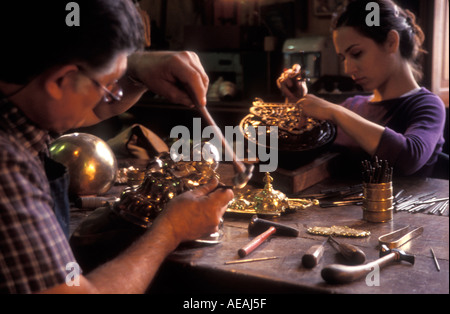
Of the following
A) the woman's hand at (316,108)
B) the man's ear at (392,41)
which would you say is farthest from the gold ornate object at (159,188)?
the man's ear at (392,41)

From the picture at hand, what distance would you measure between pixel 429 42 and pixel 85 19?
13.9ft

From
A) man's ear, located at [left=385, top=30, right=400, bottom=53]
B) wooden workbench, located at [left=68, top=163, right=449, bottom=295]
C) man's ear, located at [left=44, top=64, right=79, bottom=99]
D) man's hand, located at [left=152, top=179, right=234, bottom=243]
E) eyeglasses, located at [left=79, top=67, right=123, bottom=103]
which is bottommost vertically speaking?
wooden workbench, located at [left=68, top=163, right=449, bottom=295]

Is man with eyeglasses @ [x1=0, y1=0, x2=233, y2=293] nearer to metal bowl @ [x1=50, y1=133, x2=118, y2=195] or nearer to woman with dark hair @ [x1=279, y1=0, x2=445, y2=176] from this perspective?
metal bowl @ [x1=50, y1=133, x2=118, y2=195]

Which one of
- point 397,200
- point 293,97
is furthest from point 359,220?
point 293,97

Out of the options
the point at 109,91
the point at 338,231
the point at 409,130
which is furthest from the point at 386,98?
the point at 109,91

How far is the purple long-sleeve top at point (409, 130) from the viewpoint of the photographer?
104 inches

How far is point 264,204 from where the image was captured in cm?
196

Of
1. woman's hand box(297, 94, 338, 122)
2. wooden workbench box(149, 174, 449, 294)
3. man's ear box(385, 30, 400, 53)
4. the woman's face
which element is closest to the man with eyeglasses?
wooden workbench box(149, 174, 449, 294)

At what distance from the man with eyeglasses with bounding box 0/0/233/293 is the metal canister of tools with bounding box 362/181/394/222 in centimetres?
80

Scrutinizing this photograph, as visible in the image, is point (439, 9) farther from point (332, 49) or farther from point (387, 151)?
point (387, 151)

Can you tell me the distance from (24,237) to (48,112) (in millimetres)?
328

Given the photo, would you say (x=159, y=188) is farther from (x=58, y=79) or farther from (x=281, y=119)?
(x=281, y=119)

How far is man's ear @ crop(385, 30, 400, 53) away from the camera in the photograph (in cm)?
298

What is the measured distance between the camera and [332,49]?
5.33 m
